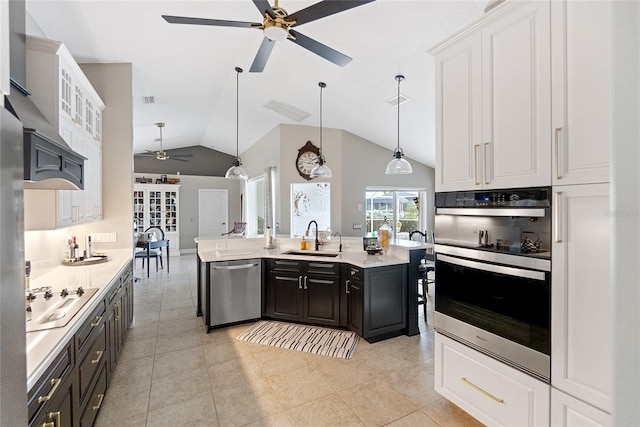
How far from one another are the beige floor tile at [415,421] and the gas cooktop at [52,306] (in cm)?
210

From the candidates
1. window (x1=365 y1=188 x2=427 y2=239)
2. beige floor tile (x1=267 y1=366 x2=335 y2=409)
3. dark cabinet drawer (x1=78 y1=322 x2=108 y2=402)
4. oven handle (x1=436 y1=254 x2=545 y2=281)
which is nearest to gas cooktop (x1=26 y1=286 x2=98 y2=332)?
dark cabinet drawer (x1=78 y1=322 x2=108 y2=402)

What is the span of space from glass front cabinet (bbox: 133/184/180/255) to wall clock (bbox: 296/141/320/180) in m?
5.01

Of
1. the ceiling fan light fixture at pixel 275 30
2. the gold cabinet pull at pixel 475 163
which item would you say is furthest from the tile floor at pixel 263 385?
the ceiling fan light fixture at pixel 275 30

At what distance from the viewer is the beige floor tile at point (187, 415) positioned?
6.65ft

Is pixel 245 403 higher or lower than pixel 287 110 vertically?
lower

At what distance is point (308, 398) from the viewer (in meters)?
→ 2.28

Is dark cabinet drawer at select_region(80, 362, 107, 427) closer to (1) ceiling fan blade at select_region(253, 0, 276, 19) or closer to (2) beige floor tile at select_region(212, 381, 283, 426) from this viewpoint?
(2) beige floor tile at select_region(212, 381, 283, 426)

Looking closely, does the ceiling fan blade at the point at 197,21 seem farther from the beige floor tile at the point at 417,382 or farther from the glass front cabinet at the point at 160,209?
the glass front cabinet at the point at 160,209

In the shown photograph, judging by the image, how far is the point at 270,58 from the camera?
151 inches

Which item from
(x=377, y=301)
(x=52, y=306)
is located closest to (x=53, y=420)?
(x=52, y=306)

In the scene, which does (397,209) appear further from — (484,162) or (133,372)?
(133,372)

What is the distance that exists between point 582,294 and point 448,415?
4.29 ft

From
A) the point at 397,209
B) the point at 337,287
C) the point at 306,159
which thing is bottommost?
the point at 337,287

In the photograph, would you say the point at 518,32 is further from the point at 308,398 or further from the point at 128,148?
Answer: the point at 128,148
